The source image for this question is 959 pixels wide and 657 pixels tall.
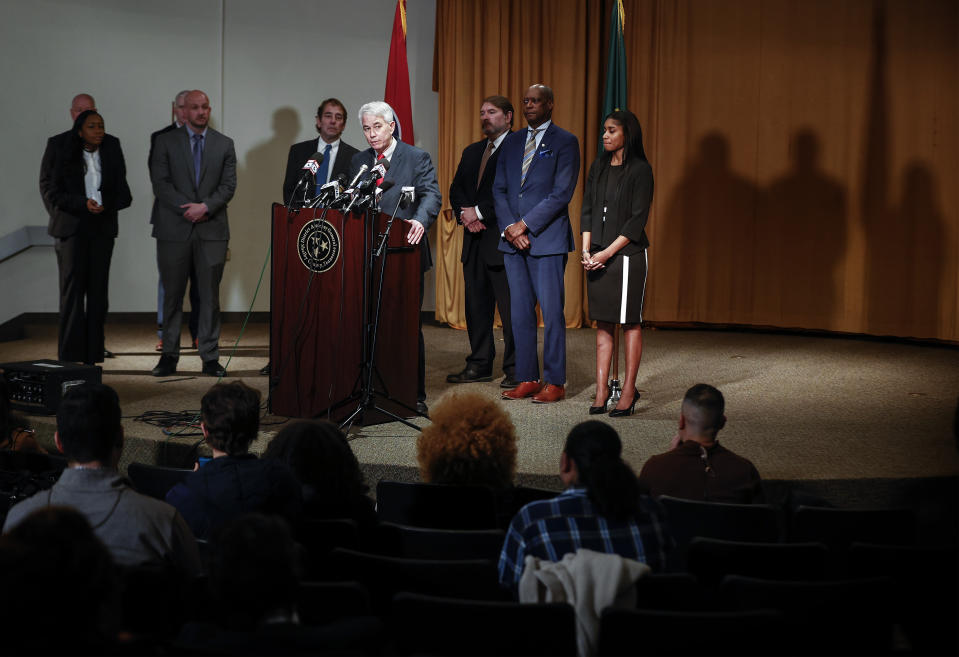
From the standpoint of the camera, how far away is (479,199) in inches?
242

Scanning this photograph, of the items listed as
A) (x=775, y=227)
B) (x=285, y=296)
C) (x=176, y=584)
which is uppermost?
(x=775, y=227)

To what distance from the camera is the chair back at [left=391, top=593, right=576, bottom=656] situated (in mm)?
1812

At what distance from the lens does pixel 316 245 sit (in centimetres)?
439

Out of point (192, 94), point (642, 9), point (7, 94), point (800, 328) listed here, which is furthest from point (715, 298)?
point (7, 94)

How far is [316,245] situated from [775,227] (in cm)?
508

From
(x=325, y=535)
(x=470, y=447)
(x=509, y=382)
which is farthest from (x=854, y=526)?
(x=509, y=382)

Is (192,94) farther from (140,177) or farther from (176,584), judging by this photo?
(176,584)

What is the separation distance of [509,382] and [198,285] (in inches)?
81.0

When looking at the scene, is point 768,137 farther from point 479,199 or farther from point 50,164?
point 50,164

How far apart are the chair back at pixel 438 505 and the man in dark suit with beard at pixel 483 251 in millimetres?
2894

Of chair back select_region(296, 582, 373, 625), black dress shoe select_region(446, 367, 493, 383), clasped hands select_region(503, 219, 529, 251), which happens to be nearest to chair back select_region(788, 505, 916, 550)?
chair back select_region(296, 582, 373, 625)

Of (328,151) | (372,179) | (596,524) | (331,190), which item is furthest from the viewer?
(328,151)

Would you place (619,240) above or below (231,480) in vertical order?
above

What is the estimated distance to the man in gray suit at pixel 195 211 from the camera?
19.6ft
